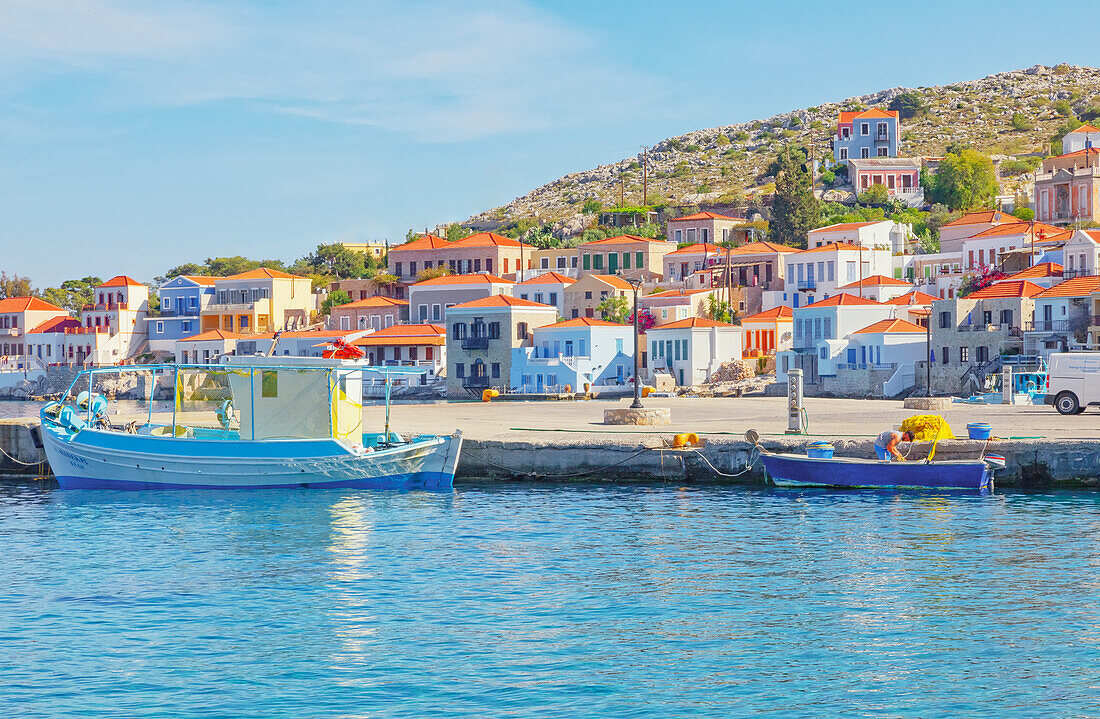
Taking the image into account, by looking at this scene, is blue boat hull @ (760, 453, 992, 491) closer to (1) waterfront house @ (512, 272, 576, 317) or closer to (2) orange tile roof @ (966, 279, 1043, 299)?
(2) orange tile roof @ (966, 279, 1043, 299)

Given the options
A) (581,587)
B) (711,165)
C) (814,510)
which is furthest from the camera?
(711,165)

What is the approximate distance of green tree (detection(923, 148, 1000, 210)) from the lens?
138625 mm

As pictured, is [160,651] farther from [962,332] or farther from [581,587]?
[962,332]

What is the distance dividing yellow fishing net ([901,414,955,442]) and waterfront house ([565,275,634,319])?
62954 mm

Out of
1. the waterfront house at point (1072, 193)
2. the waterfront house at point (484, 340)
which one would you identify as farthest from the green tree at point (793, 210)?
the waterfront house at point (484, 340)

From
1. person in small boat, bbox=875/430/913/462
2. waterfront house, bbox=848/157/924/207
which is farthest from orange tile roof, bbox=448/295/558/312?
waterfront house, bbox=848/157/924/207

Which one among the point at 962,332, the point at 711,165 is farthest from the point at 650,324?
the point at 711,165

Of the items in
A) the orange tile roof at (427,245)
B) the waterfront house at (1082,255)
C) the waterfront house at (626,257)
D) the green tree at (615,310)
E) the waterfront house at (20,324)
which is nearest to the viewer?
the waterfront house at (1082,255)

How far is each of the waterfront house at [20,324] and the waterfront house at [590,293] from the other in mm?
55496

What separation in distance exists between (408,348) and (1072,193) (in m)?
59.8

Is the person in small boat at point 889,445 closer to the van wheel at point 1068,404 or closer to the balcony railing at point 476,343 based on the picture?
the van wheel at point 1068,404

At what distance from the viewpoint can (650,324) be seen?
3664 inches

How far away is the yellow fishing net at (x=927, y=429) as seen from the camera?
3203 centimetres

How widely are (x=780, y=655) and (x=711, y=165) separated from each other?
188 meters
